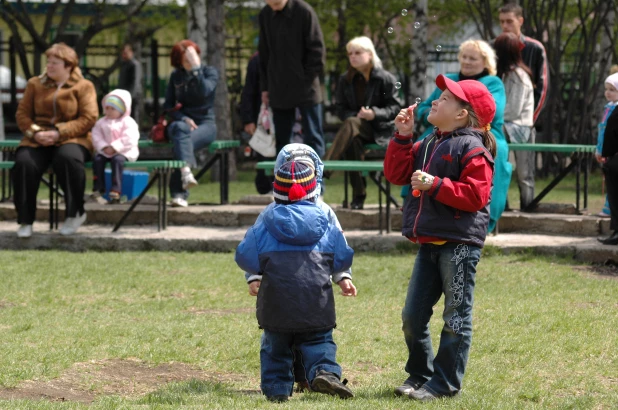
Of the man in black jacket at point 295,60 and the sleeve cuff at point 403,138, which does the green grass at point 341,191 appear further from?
the sleeve cuff at point 403,138

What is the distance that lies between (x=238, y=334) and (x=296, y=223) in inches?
71.0

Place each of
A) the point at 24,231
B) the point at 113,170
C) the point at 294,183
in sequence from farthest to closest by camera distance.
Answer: the point at 113,170 → the point at 24,231 → the point at 294,183

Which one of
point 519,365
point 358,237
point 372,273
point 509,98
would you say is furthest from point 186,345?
point 509,98

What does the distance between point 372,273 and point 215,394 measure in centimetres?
373

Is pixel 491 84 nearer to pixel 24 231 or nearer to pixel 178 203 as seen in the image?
pixel 178 203

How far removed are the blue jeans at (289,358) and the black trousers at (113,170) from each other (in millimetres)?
6137

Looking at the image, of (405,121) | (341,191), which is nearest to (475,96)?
(405,121)

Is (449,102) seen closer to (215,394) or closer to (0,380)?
(215,394)

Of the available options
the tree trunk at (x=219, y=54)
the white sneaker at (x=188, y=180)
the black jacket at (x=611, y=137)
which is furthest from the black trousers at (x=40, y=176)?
the tree trunk at (x=219, y=54)

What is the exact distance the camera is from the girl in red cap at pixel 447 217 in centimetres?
545

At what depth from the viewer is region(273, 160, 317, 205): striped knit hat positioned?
5660 millimetres

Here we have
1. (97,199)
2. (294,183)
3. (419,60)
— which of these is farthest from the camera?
(419,60)

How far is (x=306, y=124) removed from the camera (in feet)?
37.2

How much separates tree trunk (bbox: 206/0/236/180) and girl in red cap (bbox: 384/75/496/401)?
12.5m
